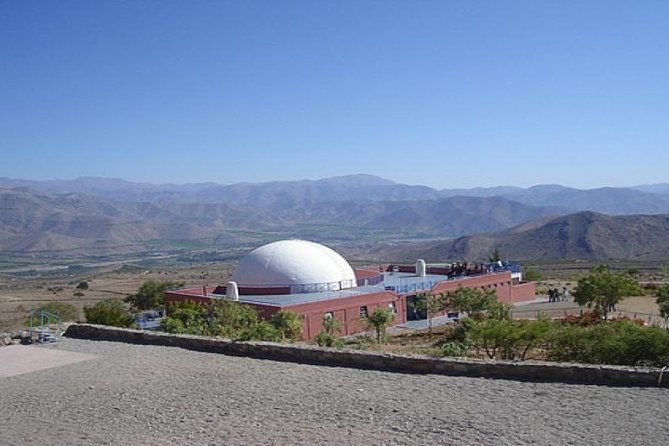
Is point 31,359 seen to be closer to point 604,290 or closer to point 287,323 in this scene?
point 287,323

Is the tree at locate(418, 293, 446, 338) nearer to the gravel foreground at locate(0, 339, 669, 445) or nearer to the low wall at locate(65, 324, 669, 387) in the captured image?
the low wall at locate(65, 324, 669, 387)

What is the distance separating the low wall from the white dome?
17.4 metres

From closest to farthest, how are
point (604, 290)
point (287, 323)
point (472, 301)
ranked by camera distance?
1. point (287, 323)
2. point (472, 301)
3. point (604, 290)

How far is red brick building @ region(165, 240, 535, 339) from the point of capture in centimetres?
2948

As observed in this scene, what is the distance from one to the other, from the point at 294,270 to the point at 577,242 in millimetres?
108187

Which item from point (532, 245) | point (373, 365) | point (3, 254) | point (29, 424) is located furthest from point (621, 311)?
point (3, 254)

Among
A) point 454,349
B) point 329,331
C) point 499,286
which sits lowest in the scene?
point 499,286

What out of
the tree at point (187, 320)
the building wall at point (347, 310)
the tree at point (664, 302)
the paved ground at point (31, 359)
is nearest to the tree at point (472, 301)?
the building wall at point (347, 310)

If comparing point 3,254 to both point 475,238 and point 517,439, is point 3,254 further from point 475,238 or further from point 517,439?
point 517,439

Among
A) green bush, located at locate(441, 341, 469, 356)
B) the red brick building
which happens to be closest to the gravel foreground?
green bush, located at locate(441, 341, 469, 356)

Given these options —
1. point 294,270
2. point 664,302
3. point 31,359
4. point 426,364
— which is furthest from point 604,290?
point 31,359

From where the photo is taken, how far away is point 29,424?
384 inches

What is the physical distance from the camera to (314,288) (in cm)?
3347

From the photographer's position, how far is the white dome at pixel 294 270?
33438 mm
